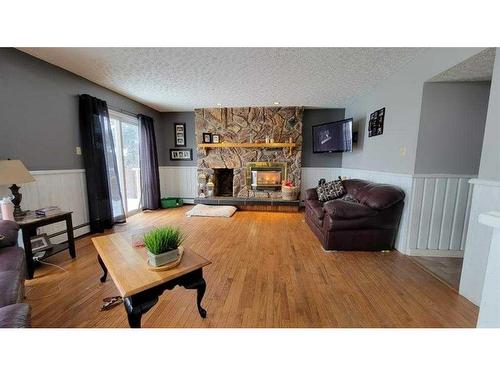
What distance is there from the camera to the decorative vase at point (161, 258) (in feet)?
3.94

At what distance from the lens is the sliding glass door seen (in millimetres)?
3857

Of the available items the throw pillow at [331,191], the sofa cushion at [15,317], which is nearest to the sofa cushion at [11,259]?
the sofa cushion at [15,317]

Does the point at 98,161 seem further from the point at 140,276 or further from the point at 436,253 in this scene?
the point at 436,253

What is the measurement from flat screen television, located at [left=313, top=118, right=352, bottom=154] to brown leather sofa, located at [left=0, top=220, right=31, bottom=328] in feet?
13.7

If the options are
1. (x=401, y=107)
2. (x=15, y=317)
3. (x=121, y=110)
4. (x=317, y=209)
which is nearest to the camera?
(x=15, y=317)

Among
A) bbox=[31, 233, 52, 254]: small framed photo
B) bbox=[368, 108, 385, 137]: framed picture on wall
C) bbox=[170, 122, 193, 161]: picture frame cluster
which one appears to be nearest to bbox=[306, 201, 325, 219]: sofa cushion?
bbox=[368, 108, 385, 137]: framed picture on wall

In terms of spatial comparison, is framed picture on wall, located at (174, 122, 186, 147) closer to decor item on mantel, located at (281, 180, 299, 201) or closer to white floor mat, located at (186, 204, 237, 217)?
white floor mat, located at (186, 204, 237, 217)

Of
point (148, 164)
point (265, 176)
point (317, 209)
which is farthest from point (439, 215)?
point (148, 164)

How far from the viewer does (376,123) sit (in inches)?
123

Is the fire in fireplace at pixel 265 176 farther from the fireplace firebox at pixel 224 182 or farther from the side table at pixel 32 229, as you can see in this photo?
the side table at pixel 32 229

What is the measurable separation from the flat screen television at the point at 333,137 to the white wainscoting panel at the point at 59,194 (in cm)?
439

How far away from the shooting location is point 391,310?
1512mm

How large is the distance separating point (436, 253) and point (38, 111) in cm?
506
